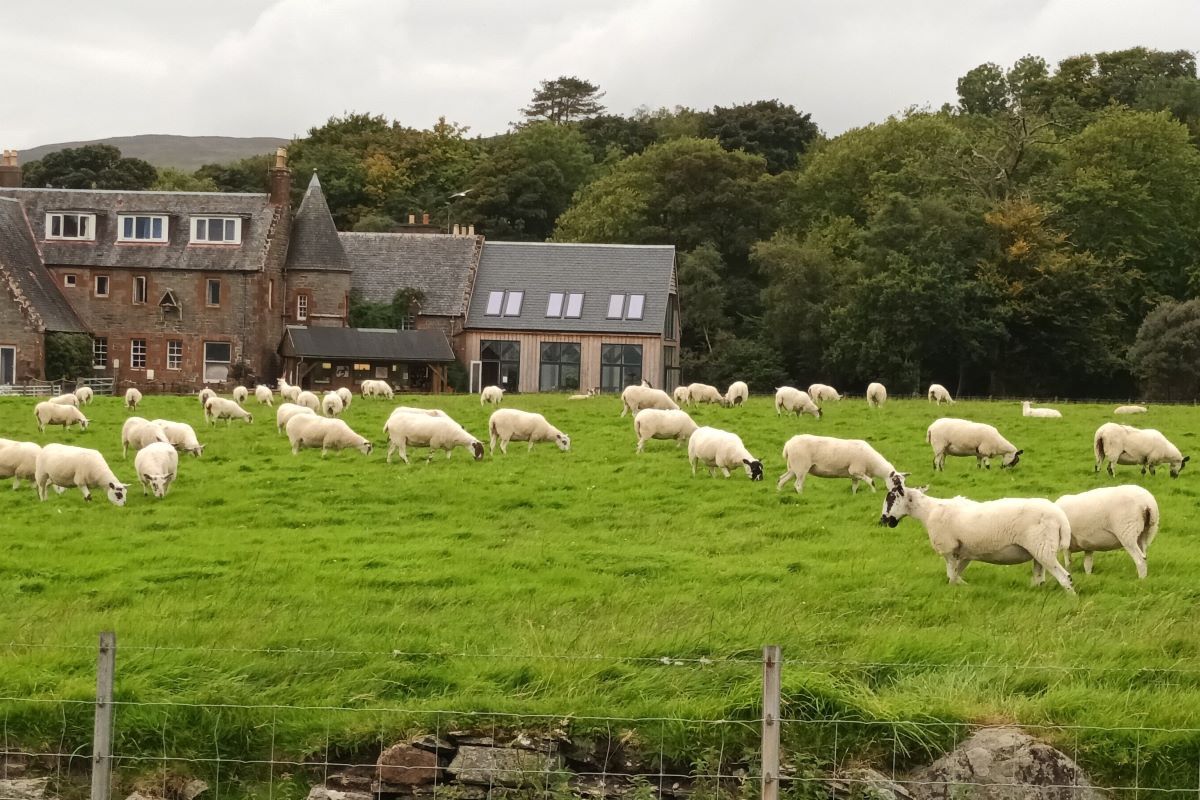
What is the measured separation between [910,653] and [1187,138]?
229 ft

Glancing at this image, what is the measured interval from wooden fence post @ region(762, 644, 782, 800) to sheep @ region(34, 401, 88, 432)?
28.3 metres

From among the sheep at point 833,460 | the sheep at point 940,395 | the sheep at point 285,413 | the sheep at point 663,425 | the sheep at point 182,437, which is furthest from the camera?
the sheep at point 940,395

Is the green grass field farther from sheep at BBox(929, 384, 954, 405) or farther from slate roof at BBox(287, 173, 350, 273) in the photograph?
slate roof at BBox(287, 173, 350, 273)

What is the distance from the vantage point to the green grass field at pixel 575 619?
12180mm

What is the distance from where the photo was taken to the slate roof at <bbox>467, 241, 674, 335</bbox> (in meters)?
69.0

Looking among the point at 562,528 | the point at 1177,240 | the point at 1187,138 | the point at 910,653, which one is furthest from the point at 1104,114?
the point at 910,653

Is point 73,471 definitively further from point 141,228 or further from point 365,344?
point 141,228

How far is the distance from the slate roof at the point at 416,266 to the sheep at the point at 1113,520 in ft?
178

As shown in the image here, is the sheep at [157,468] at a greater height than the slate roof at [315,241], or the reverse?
the slate roof at [315,241]

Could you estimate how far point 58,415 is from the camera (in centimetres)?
3422

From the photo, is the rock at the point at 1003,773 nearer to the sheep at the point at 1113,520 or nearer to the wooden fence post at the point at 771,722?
the wooden fence post at the point at 771,722

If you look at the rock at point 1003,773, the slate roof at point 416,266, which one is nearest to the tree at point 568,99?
the slate roof at point 416,266

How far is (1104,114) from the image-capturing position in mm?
81938

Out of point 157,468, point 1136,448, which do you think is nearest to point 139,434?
point 157,468
